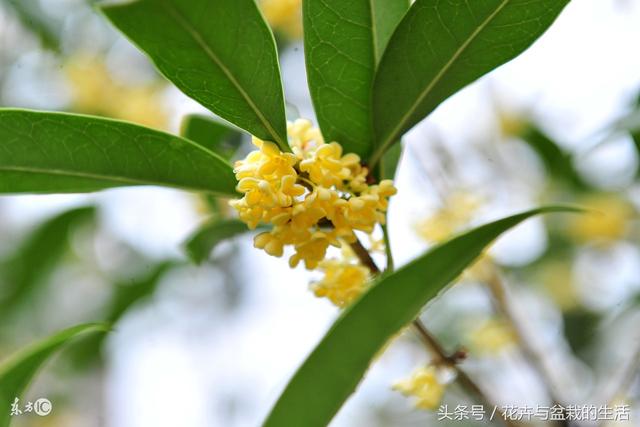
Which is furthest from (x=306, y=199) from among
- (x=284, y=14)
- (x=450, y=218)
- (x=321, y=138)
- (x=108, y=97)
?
(x=108, y=97)

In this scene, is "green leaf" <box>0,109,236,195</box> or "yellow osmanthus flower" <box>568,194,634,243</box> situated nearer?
"green leaf" <box>0,109,236,195</box>

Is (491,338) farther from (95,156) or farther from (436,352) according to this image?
(95,156)

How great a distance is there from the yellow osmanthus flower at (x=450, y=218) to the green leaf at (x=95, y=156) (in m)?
0.88

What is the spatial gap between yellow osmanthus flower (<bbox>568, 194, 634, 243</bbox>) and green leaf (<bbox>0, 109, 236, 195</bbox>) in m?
1.73

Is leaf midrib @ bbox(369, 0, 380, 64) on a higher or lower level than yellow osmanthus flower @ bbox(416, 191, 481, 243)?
lower

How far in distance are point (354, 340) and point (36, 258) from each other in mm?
2045

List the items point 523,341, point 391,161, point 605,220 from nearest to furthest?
point 391,161, point 523,341, point 605,220

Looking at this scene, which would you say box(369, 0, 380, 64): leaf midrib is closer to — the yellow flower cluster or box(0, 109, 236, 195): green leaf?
the yellow flower cluster

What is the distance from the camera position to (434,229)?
1.80 m

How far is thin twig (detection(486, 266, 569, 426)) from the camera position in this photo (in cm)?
141

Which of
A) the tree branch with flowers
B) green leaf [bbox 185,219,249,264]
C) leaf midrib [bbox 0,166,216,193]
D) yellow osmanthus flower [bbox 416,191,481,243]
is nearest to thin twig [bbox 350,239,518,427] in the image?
the tree branch with flowers

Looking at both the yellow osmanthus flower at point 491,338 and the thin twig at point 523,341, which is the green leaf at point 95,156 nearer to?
the thin twig at point 523,341

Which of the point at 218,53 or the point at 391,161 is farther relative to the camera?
the point at 391,161

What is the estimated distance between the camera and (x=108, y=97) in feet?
10.3
